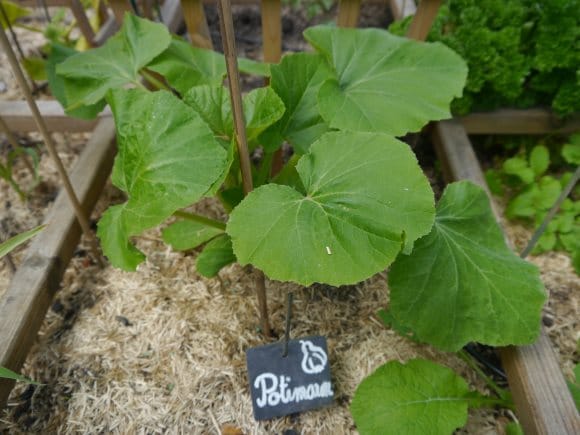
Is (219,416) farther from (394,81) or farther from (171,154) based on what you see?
(394,81)

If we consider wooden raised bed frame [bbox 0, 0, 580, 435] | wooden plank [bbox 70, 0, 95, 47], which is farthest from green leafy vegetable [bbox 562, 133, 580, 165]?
wooden plank [bbox 70, 0, 95, 47]

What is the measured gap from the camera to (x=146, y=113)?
1030 mm

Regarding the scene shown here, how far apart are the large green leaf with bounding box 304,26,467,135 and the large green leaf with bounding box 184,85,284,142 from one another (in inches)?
6.1

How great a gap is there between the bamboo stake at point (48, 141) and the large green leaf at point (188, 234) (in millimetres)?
250

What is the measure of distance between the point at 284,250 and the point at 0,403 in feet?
2.72

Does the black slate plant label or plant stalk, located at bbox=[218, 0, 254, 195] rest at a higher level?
plant stalk, located at bbox=[218, 0, 254, 195]

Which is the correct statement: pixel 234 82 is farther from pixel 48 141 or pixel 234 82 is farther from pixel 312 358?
pixel 312 358

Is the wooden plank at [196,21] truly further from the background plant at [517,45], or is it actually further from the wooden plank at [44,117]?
the background plant at [517,45]

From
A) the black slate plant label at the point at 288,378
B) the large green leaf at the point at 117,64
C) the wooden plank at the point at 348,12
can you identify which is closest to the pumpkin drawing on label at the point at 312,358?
the black slate plant label at the point at 288,378

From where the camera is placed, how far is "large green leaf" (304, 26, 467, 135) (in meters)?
1.19

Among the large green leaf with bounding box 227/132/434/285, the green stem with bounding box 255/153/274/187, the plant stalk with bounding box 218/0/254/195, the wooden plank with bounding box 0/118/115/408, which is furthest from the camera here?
the green stem with bounding box 255/153/274/187

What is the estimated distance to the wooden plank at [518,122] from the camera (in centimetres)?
176

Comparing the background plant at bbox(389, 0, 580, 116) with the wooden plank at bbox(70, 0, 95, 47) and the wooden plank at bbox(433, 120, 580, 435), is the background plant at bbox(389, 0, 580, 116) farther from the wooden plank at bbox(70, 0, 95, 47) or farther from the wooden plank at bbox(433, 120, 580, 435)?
the wooden plank at bbox(70, 0, 95, 47)

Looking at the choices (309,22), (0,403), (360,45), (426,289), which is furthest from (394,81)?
(309,22)
